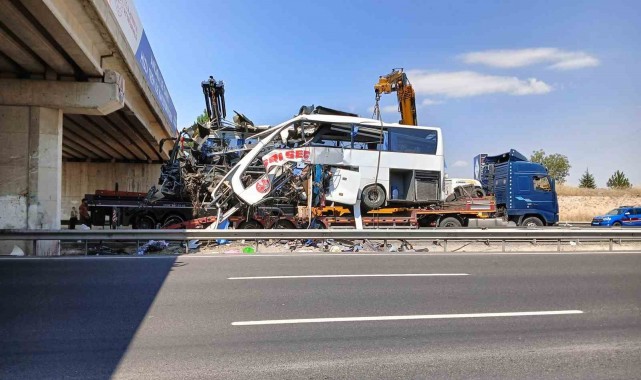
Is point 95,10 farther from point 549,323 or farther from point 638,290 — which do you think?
point 638,290

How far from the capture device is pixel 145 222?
16.3 meters

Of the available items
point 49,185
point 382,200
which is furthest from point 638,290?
point 49,185

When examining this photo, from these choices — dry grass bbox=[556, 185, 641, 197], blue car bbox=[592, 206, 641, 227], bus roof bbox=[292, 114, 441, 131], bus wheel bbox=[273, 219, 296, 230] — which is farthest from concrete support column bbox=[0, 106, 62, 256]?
dry grass bbox=[556, 185, 641, 197]

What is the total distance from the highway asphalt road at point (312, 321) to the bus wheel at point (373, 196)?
20.0 feet

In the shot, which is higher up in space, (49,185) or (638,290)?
(49,185)

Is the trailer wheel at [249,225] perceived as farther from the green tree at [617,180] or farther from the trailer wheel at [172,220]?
the green tree at [617,180]

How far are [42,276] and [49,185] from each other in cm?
490

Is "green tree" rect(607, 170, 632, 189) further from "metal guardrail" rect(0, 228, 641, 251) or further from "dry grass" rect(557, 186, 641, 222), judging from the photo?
"metal guardrail" rect(0, 228, 641, 251)

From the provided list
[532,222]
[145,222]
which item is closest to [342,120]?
[145,222]

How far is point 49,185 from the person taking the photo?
12.5 metres

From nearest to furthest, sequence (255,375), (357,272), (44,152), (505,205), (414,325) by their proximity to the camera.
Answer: (255,375), (414,325), (357,272), (44,152), (505,205)

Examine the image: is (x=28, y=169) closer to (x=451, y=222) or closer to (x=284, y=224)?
(x=284, y=224)

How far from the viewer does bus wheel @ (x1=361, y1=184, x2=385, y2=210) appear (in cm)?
1598

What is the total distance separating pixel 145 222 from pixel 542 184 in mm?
14928
